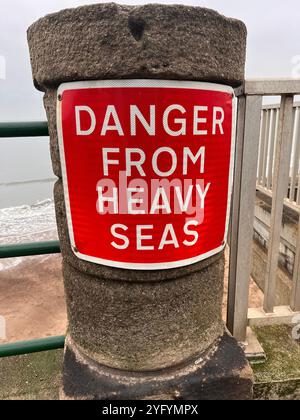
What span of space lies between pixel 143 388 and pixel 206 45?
1198 millimetres

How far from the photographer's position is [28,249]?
1449 millimetres

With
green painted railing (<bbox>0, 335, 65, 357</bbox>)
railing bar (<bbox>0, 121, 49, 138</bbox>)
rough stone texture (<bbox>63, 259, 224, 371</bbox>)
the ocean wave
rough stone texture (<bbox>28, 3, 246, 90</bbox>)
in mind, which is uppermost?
rough stone texture (<bbox>28, 3, 246, 90</bbox>)

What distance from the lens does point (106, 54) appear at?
93 centimetres

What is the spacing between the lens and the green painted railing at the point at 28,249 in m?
1.32

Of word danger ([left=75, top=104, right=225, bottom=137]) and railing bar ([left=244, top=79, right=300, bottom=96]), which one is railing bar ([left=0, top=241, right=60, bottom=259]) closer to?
word danger ([left=75, top=104, right=225, bottom=137])

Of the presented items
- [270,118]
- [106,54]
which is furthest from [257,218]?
[106,54]

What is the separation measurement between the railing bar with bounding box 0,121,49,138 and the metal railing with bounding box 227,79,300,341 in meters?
0.84

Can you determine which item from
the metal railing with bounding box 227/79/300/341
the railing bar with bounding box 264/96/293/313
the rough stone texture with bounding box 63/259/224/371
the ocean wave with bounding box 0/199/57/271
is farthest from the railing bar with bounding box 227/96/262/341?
the ocean wave with bounding box 0/199/57/271

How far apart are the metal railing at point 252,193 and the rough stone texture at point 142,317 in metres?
0.30

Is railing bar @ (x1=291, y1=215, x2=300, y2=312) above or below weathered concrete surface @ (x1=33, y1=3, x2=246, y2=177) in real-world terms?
below

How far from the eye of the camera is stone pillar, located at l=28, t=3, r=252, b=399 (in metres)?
0.93
